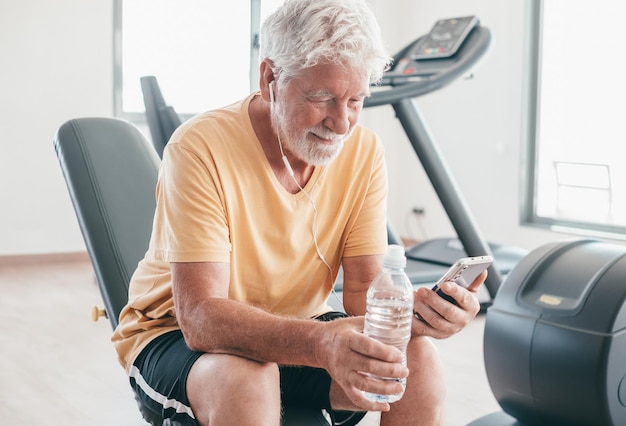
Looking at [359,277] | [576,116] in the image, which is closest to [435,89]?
[576,116]

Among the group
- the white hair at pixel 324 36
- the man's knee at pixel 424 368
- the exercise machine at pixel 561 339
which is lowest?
the exercise machine at pixel 561 339

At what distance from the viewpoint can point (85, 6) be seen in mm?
4418

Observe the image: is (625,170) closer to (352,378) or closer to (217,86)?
(217,86)

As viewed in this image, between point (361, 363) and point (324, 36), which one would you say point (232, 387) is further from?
point (324, 36)

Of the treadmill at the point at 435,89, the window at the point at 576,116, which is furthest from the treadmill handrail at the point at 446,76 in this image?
the window at the point at 576,116

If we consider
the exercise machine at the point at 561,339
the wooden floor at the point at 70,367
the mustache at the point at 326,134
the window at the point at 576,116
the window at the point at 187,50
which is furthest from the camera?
the window at the point at 187,50

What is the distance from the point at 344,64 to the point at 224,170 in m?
0.27

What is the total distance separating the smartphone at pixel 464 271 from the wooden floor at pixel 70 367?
1.10m

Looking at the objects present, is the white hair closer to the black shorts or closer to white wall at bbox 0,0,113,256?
the black shorts

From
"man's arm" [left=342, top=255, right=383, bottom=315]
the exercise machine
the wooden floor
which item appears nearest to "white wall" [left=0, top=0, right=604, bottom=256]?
the wooden floor

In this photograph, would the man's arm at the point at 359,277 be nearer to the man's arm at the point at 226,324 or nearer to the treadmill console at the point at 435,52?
the man's arm at the point at 226,324

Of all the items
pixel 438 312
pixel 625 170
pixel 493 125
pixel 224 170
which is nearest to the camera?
pixel 438 312

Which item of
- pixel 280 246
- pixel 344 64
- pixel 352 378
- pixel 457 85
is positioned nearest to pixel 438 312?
pixel 352 378

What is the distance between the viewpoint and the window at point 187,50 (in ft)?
15.2
